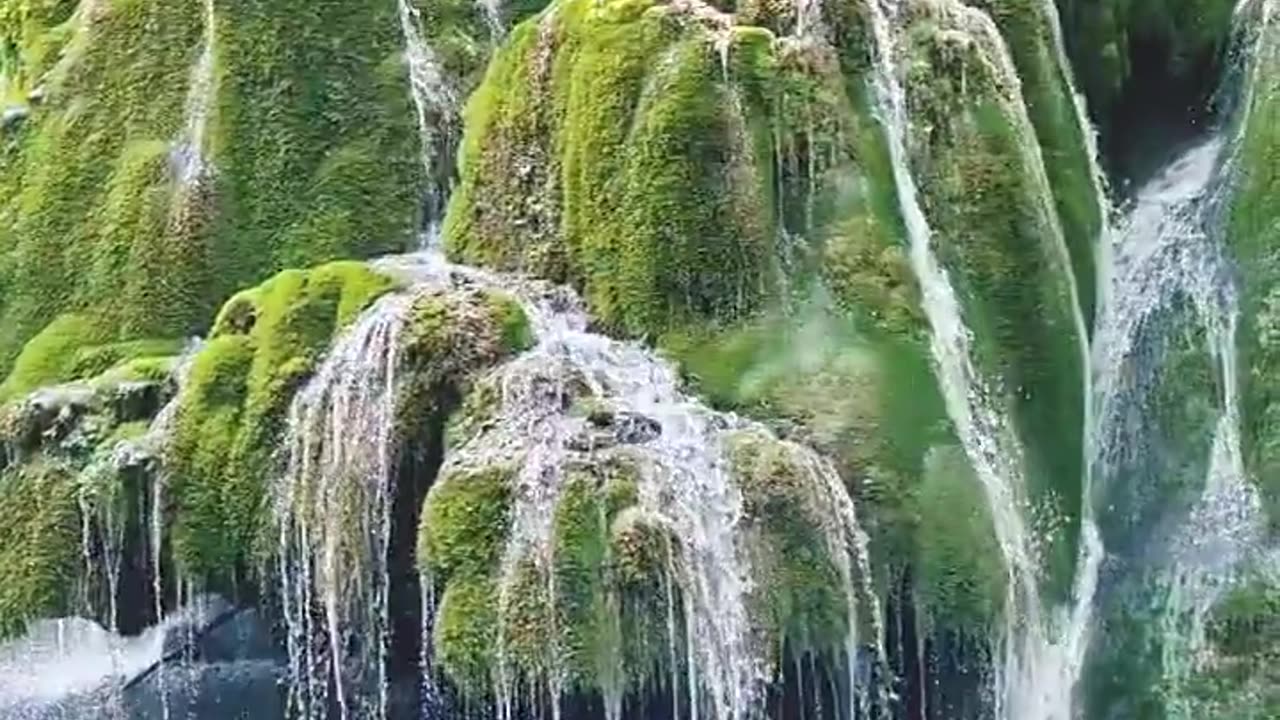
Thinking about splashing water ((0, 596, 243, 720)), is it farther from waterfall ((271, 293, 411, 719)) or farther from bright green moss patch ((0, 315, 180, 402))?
waterfall ((271, 293, 411, 719))

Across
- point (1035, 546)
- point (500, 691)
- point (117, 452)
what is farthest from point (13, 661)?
point (1035, 546)

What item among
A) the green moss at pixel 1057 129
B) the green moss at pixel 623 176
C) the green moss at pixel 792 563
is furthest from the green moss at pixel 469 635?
the green moss at pixel 1057 129

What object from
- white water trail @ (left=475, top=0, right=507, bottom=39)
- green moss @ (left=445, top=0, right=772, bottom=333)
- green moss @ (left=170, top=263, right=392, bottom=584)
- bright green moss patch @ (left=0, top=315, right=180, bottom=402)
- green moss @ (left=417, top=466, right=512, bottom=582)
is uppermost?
white water trail @ (left=475, top=0, right=507, bottom=39)

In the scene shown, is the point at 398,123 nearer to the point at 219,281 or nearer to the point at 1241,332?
the point at 219,281

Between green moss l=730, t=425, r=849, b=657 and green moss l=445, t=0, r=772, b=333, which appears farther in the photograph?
green moss l=445, t=0, r=772, b=333

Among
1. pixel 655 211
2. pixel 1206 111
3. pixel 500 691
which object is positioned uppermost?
pixel 1206 111

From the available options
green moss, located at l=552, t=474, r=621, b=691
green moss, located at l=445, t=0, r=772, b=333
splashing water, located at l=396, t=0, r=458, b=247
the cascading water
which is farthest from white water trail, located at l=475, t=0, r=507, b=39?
green moss, located at l=552, t=474, r=621, b=691

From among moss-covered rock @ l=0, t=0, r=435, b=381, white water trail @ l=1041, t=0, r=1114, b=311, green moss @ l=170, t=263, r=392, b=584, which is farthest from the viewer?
white water trail @ l=1041, t=0, r=1114, b=311

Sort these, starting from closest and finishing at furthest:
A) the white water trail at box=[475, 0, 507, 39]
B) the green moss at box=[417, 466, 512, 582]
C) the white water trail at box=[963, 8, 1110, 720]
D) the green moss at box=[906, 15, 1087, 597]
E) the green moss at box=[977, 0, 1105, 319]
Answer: the green moss at box=[417, 466, 512, 582], the white water trail at box=[963, 8, 1110, 720], the green moss at box=[906, 15, 1087, 597], the green moss at box=[977, 0, 1105, 319], the white water trail at box=[475, 0, 507, 39]

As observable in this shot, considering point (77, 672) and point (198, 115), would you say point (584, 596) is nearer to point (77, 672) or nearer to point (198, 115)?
point (77, 672)
